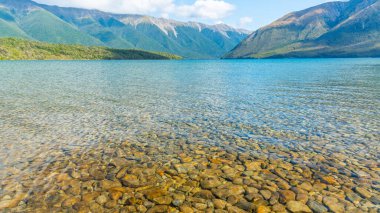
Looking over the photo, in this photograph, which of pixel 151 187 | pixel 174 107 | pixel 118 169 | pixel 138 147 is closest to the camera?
pixel 151 187

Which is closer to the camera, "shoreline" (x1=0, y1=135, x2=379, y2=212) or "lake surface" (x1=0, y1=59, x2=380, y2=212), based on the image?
"shoreline" (x1=0, y1=135, x2=379, y2=212)

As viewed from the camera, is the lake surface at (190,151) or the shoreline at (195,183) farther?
the lake surface at (190,151)

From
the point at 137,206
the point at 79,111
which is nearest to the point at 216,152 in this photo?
the point at 137,206

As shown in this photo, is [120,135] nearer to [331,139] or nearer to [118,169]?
[118,169]

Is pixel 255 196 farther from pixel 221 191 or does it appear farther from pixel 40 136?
pixel 40 136

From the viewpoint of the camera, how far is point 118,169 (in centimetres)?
1489

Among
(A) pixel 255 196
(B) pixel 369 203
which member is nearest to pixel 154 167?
(A) pixel 255 196

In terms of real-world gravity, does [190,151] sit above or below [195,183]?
below

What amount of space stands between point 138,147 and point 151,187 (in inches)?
238

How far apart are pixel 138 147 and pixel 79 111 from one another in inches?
586

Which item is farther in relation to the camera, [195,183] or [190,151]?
[190,151]

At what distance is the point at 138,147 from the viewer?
18578 millimetres

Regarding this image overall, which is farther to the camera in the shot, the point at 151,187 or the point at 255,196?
the point at 151,187

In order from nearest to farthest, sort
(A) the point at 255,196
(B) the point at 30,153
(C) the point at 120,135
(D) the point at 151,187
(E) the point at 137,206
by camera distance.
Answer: (E) the point at 137,206
(A) the point at 255,196
(D) the point at 151,187
(B) the point at 30,153
(C) the point at 120,135
